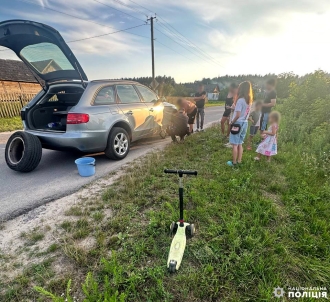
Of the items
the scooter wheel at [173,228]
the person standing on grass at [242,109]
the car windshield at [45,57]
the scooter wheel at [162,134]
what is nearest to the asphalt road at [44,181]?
the scooter wheel at [162,134]

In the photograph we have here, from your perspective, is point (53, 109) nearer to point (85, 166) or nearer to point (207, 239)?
point (85, 166)

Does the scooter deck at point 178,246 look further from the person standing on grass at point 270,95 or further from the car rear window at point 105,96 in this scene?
the person standing on grass at point 270,95

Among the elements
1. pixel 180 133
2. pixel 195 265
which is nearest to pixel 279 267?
pixel 195 265

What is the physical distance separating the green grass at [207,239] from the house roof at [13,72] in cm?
2140

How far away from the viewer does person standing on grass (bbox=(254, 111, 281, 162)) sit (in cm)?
419

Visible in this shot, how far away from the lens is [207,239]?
7.37 ft

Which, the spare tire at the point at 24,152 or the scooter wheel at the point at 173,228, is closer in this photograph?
the scooter wheel at the point at 173,228

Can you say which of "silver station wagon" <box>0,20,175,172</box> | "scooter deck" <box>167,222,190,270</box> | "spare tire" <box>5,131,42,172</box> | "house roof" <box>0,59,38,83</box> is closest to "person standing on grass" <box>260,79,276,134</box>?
"silver station wagon" <box>0,20,175,172</box>

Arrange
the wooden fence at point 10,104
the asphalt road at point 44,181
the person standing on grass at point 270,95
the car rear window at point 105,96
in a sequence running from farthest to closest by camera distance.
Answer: the wooden fence at point 10,104 → the person standing on grass at point 270,95 → the car rear window at point 105,96 → the asphalt road at point 44,181

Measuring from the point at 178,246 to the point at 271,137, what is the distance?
134 inches

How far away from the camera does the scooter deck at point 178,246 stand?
1918 mm

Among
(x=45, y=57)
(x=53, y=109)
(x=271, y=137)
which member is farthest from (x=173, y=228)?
(x=53, y=109)

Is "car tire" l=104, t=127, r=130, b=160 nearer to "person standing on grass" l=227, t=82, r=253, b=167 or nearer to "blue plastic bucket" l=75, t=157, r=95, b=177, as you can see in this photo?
"blue plastic bucket" l=75, t=157, r=95, b=177

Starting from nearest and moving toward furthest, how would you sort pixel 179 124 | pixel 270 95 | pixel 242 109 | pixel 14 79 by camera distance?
pixel 242 109 → pixel 270 95 → pixel 179 124 → pixel 14 79
